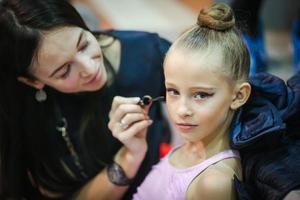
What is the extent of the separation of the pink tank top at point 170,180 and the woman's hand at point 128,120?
0.32ft

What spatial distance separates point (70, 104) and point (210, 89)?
54 cm

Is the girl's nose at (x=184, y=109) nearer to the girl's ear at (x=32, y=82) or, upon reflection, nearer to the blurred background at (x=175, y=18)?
the girl's ear at (x=32, y=82)

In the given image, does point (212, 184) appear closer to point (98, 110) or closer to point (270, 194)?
point (270, 194)

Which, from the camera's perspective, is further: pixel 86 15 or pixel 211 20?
pixel 86 15

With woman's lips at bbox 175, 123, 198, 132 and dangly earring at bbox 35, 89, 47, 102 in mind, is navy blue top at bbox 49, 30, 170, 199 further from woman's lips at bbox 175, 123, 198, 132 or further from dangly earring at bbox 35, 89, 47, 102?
woman's lips at bbox 175, 123, 198, 132

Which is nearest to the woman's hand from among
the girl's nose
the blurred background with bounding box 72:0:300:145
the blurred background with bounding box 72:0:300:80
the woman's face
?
the woman's face

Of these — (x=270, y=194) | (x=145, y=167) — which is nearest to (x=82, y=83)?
(x=145, y=167)

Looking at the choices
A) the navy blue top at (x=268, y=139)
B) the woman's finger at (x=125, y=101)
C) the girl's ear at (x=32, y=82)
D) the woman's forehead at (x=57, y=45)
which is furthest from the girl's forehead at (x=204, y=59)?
the girl's ear at (x=32, y=82)

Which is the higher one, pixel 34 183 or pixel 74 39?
pixel 74 39

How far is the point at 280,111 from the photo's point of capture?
0.93m

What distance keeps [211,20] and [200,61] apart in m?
0.08

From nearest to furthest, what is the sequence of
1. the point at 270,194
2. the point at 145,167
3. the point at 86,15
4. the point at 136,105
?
the point at 270,194, the point at 136,105, the point at 145,167, the point at 86,15

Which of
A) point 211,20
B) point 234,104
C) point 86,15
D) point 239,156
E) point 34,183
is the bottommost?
point 34,183

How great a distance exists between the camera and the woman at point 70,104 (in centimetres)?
108
